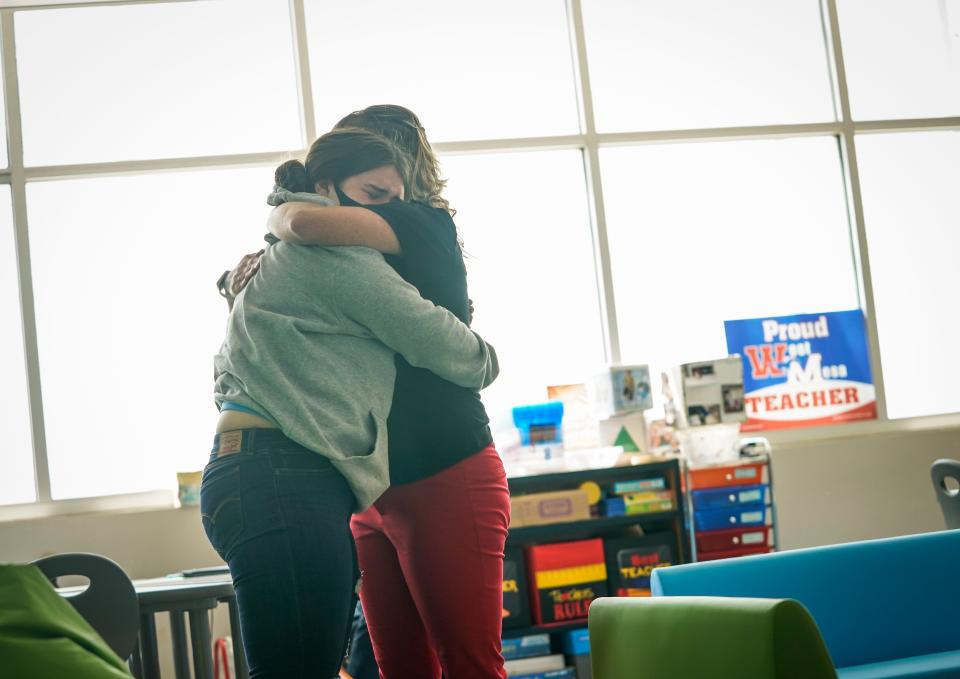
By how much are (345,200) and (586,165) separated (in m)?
3.31

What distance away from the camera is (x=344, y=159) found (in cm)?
155

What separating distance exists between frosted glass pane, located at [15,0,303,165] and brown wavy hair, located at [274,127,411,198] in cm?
307

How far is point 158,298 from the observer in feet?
14.6

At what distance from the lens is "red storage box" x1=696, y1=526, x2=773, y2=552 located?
3977mm

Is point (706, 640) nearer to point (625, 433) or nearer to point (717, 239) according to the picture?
point (625, 433)

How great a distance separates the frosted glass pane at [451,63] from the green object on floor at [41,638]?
3.67 meters

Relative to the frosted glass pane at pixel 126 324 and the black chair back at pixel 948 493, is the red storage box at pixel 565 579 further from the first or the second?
the frosted glass pane at pixel 126 324

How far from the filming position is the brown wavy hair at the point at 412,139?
5.17 feet

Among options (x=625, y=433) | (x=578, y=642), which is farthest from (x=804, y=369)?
(x=578, y=642)

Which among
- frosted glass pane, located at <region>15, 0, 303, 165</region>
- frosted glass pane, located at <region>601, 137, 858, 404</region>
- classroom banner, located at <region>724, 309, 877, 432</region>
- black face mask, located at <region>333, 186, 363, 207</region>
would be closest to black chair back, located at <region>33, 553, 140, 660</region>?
black face mask, located at <region>333, 186, 363, 207</region>

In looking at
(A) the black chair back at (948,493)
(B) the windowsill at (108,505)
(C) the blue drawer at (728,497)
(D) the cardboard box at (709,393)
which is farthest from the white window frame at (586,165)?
(A) the black chair back at (948,493)

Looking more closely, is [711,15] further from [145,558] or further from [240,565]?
[240,565]

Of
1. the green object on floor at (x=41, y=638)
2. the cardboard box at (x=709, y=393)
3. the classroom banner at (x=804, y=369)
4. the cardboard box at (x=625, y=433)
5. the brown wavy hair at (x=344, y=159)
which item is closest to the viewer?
the green object on floor at (x=41, y=638)

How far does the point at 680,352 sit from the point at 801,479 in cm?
78
